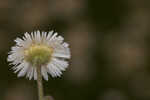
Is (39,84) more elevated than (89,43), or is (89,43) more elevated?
(89,43)

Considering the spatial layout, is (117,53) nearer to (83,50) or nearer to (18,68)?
(83,50)

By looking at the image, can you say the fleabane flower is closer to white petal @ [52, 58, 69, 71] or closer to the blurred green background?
white petal @ [52, 58, 69, 71]

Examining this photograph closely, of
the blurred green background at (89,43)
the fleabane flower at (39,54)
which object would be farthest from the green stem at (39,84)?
the blurred green background at (89,43)

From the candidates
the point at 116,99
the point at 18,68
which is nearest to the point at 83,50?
the point at 116,99

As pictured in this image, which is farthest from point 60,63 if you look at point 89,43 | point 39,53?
point 89,43

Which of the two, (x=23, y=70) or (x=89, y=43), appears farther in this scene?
(x=89, y=43)

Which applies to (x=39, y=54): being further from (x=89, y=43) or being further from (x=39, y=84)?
(x=89, y=43)
